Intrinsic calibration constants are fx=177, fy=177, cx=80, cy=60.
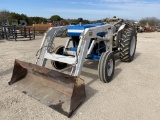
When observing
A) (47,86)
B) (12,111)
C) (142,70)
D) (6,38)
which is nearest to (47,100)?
(47,86)

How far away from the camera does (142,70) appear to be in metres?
5.36

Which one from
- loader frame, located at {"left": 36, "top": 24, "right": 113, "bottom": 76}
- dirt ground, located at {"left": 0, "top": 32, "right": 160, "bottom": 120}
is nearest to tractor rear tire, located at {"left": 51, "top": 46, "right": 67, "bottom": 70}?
loader frame, located at {"left": 36, "top": 24, "right": 113, "bottom": 76}

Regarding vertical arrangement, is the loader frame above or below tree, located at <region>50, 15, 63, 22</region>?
below

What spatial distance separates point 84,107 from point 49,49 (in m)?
1.94

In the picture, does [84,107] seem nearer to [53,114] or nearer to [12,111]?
[53,114]

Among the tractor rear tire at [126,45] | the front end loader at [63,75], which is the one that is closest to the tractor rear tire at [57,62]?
the front end loader at [63,75]

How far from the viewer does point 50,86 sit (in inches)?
141

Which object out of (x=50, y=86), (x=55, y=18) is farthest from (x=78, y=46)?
(x=55, y=18)

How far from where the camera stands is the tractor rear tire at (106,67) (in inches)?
157

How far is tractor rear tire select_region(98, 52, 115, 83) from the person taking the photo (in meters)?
4.00

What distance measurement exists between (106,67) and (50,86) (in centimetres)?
134

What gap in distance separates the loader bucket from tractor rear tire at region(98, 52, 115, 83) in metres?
0.87

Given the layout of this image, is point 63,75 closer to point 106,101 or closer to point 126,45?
point 106,101

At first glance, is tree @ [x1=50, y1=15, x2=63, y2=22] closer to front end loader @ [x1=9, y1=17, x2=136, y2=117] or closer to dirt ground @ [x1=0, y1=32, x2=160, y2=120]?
front end loader @ [x1=9, y1=17, x2=136, y2=117]
